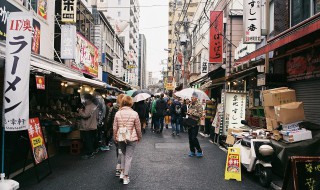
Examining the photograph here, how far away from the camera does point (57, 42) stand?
18109 millimetres

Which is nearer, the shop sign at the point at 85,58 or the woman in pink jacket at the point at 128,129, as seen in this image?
the woman in pink jacket at the point at 128,129

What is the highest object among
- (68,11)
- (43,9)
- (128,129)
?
(68,11)

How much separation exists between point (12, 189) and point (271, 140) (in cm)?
575

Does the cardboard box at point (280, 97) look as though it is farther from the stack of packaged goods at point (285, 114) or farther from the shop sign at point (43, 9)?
the shop sign at point (43, 9)

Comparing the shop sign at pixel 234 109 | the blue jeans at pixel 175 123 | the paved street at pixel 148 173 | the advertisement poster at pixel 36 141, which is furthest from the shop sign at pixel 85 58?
the advertisement poster at pixel 36 141

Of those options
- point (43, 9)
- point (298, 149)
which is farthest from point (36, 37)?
point (298, 149)

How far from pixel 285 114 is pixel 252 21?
22.4 ft

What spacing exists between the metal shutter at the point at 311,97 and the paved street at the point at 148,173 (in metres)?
3.12

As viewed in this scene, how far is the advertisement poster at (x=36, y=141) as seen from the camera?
693cm

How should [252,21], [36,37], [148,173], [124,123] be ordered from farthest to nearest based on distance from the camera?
1. [36,37]
2. [252,21]
3. [148,173]
4. [124,123]

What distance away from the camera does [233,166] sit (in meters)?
7.47

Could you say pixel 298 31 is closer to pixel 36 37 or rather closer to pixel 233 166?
pixel 233 166

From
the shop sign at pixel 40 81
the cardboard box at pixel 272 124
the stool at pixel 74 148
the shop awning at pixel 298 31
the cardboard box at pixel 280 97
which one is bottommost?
the stool at pixel 74 148

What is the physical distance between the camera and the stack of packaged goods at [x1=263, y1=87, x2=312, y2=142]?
6.83 metres
